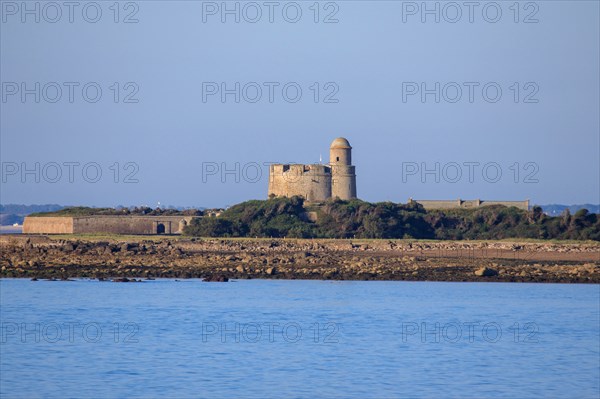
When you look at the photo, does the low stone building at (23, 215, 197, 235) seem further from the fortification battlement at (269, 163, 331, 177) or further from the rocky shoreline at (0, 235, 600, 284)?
the fortification battlement at (269, 163, 331, 177)

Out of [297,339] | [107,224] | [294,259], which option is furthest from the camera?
[107,224]

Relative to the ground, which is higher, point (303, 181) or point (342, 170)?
point (342, 170)

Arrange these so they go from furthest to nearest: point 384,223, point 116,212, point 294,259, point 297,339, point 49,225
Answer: point 116,212 → point 49,225 → point 384,223 → point 294,259 → point 297,339

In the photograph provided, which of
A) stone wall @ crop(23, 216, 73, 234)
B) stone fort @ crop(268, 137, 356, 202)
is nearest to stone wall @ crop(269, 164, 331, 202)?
stone fort @ crop(268, 137, 356, 202)

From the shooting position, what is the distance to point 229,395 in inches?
648

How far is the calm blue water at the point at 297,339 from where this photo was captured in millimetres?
17422

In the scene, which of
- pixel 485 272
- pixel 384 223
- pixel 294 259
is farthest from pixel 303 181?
pixel 485 272

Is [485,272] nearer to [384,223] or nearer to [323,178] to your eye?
[384,223]

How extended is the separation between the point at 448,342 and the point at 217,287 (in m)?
10.9

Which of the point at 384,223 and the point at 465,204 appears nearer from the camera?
the point at 384,223

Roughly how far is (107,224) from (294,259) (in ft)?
51.0

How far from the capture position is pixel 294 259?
1548 inches

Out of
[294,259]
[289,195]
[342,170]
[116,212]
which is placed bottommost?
[294,259]

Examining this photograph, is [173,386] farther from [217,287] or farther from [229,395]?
[217,287]
